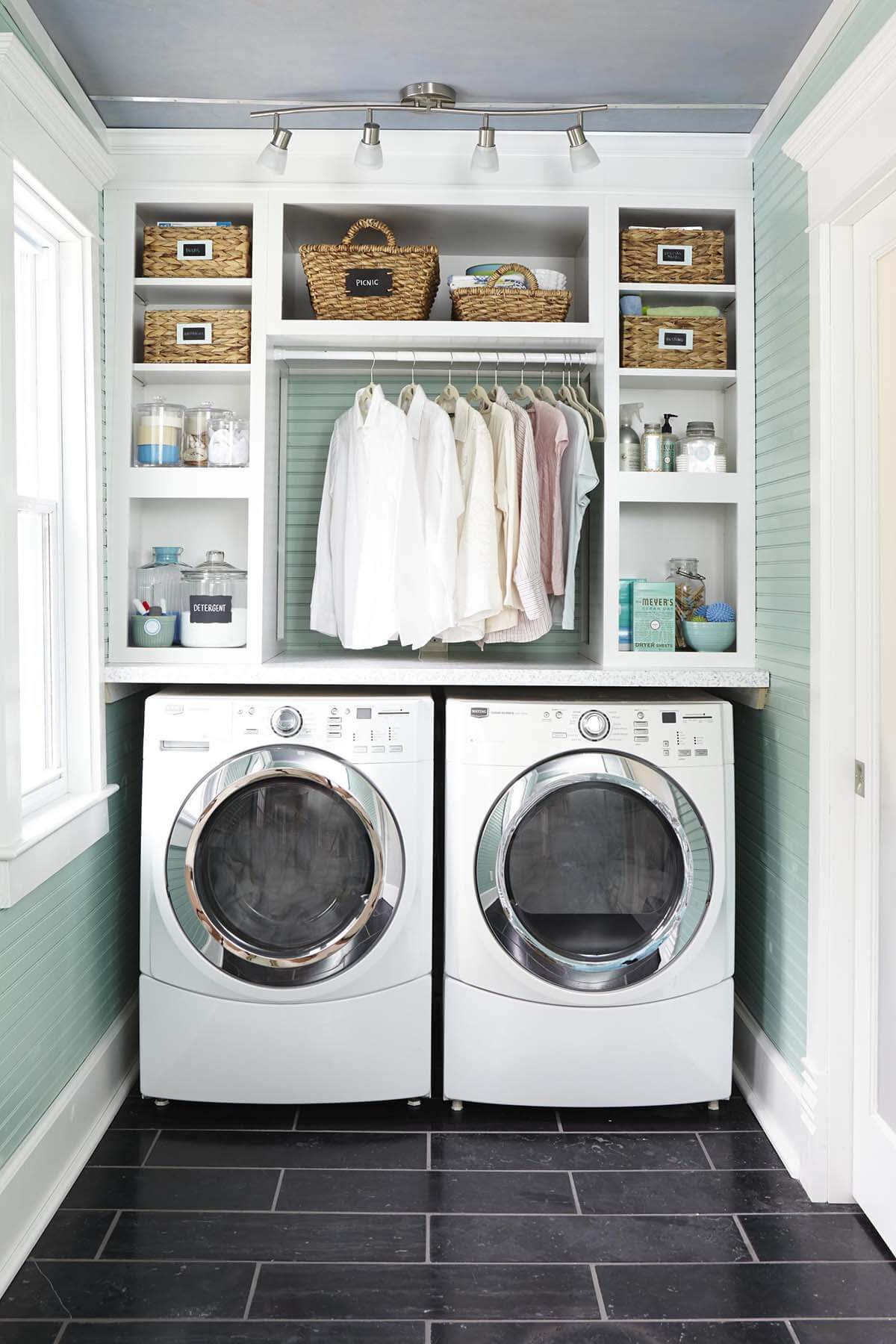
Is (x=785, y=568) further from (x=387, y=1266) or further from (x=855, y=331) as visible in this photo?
(x=387, y=1266)

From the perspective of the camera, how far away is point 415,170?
264 cm

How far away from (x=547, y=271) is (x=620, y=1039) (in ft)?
6.42

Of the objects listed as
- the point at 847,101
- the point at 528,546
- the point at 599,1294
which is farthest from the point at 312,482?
the point at 599,1294

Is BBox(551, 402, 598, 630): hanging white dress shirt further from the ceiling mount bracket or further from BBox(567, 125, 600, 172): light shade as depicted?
the ceiling mount bracket

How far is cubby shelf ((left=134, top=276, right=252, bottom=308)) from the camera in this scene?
2.65 metres

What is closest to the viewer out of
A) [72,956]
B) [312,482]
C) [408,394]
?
[72,956]

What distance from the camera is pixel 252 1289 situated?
188cm

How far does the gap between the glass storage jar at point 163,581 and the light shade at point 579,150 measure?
1.37 metres

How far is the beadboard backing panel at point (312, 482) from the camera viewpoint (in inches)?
120

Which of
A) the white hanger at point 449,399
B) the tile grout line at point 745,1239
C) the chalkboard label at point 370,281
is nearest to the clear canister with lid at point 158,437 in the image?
the chalkboard label at point 370,281

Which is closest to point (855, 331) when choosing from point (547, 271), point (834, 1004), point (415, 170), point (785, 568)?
point (785, 568)

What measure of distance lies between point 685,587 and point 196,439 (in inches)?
54.0

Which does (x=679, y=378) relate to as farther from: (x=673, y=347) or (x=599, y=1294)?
(x=599, y=1294)

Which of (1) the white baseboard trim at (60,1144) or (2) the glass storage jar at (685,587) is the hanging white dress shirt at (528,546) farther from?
(1) the white baseboard trim at (60,1144)
